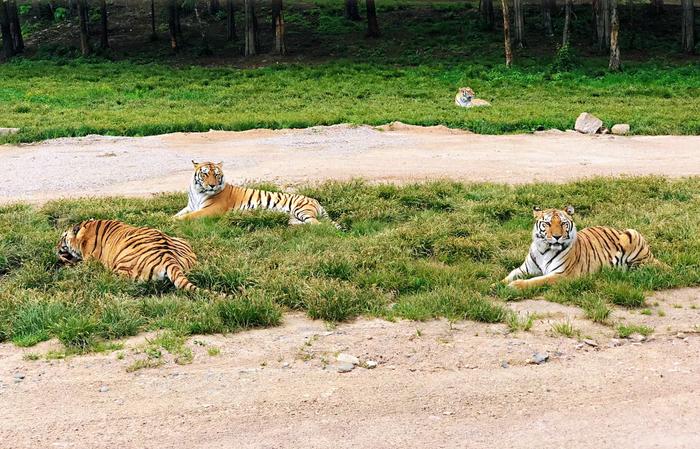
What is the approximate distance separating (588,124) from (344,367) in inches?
529

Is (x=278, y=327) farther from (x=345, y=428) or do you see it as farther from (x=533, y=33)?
(x=533, y=33)

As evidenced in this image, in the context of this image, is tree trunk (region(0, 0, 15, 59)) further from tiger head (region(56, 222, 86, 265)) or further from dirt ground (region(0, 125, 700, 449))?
dirt ground (region(0, 125, 700, 449))

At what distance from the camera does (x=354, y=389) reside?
5.51 meters

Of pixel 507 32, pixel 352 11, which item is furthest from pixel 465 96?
pixel 352 11

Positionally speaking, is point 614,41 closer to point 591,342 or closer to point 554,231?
point 554,231

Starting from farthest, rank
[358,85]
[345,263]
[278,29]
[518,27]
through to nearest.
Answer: [518,27] → [278,29] → [358,85] → [345,263]

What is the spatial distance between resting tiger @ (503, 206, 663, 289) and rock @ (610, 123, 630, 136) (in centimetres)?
997

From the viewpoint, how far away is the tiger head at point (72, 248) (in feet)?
27.3

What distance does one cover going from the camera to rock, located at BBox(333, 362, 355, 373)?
5.82 metres

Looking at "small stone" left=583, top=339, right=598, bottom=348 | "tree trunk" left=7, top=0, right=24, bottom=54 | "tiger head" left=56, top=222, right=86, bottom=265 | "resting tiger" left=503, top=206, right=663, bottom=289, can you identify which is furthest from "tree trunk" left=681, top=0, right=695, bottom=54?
"tree trunk" left=7, top=0, right=24, bottom=54

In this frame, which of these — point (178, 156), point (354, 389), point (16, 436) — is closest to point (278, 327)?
point (354, 389)

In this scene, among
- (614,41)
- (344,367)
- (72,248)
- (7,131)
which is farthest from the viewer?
(614,41)

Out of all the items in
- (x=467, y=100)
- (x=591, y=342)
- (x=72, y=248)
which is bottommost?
(x=467, y=100)

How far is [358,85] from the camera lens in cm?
2589
